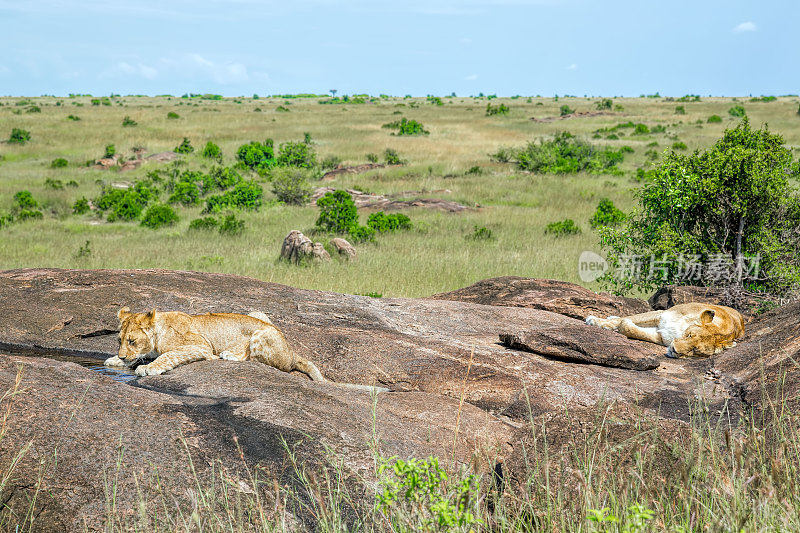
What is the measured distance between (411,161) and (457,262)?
2297 cm

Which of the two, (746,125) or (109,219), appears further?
(109,219)

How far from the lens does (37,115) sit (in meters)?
57.2

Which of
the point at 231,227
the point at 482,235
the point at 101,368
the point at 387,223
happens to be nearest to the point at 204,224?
the point at 231,227

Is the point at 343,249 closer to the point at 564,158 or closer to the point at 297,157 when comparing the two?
the point at 297,157

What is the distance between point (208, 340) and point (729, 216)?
9048mm

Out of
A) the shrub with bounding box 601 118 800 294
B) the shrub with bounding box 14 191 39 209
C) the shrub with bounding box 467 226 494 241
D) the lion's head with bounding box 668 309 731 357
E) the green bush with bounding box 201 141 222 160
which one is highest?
the green bush with bounding box 201 141 222 160

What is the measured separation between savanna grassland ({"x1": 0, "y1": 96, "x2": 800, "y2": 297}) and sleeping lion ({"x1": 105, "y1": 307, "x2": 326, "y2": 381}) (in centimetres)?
713

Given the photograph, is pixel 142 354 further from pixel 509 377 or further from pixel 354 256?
pixel 354 256

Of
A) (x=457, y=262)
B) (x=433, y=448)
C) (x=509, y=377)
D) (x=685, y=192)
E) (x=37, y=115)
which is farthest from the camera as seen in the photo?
(x=37, y=115)

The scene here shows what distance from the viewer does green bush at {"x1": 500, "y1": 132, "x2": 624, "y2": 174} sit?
3556cm

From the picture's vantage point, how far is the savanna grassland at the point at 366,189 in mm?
16469

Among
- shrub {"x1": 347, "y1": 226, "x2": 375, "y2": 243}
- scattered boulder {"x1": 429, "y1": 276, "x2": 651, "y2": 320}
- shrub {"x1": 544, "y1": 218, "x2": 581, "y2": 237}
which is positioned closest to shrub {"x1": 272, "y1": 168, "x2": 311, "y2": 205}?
shrub {"x1": 347, "y1": 226, "x2": 375, "y2": 243}

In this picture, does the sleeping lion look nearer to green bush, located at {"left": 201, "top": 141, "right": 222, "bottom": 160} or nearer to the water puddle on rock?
the water puddle on rock

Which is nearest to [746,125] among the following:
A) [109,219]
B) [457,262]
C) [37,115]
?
[457,262]
